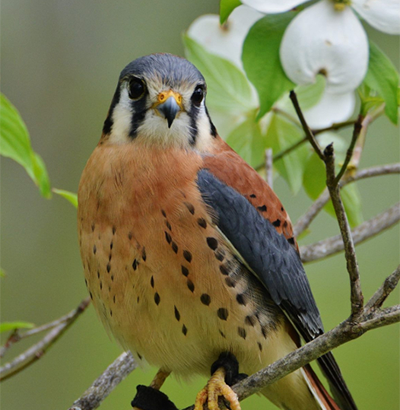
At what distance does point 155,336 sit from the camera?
2625mm

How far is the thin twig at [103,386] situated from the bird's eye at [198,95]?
1.12 metres

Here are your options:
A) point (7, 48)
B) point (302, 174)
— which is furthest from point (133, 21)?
point (302, 174)

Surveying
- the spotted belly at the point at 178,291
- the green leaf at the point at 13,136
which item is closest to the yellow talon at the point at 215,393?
the spotted belly at the point at 178,291

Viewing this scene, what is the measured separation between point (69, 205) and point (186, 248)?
411cm

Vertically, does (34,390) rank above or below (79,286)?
below

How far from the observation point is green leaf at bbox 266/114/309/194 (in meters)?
3.29

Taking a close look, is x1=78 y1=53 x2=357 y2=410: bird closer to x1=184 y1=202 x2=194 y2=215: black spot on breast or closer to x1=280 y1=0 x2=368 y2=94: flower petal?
x1=184 y1=202 x2=194 y2=215: black spot on breast

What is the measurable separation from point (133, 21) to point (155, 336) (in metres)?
5.28

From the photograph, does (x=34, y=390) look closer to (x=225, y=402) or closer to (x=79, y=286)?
(x=79, y=286)

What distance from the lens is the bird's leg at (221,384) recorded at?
2.45 metres

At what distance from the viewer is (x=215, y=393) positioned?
2533mm

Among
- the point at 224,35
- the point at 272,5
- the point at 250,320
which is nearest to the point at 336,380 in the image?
the point at 250,320

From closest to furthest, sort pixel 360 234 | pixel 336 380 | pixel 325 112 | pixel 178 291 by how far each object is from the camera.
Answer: pixel 178 291 → pixel 336 380 → pixel 360 234 → pixel 325 112

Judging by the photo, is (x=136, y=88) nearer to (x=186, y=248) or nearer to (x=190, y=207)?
(x=190, y=207)
